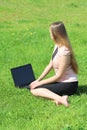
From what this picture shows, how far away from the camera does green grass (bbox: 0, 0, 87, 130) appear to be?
705cm

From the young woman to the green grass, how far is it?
155mm

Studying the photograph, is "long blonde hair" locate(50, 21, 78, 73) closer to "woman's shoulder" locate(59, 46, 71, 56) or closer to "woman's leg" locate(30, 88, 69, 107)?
"woman's shoulder" locate(59, 46, 71, 56)

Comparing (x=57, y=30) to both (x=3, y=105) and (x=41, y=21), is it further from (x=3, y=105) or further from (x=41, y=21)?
(x=41, y=21)

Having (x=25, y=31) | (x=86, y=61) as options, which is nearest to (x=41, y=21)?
(x=25, y=31)

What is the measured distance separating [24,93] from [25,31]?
21.9ft

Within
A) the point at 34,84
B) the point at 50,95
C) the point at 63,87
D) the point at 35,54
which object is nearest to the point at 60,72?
the point at 63,87

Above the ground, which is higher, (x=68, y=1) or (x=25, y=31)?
(x=25, y=31)

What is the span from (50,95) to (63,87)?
323 mm

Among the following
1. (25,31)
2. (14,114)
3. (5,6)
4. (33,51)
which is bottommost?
(5,6)

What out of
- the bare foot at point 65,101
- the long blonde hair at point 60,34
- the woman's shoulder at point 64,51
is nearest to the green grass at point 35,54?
the bare foot at point 65,101

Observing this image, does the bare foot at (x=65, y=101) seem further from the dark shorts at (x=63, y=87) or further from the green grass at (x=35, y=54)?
the dark shorts at (x=63, y=87)

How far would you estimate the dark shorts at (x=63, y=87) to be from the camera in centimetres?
827

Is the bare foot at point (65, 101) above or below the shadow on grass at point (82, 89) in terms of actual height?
above

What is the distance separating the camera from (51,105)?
25.8 ft
